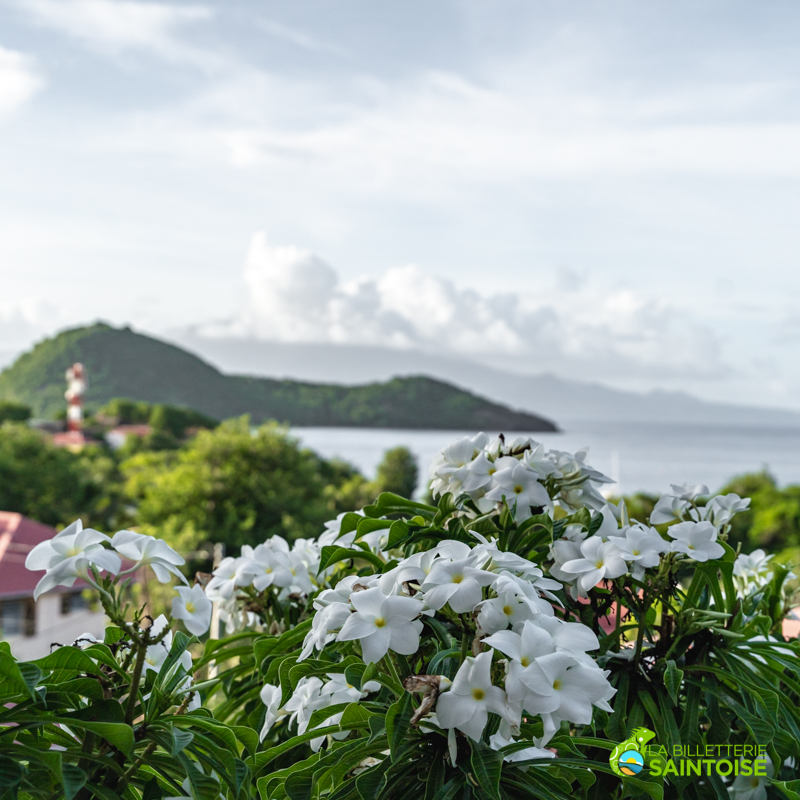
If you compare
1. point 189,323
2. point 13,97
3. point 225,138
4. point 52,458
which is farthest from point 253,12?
point 189,323

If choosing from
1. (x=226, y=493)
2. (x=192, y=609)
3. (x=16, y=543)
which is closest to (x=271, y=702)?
(x=192, y=609)

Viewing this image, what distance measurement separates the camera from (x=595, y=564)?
0.85 meters

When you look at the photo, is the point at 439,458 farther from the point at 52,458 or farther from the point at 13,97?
the point at 13,97

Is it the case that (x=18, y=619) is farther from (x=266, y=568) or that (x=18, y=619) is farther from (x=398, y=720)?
(x=398, y=720)

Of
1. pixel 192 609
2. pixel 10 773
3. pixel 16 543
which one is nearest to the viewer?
pixel 10 773

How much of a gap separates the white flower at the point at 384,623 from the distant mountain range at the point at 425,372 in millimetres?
64633

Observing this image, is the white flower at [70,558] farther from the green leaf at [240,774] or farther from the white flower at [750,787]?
the white flower at [750,787]

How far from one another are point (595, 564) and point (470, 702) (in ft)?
1.00

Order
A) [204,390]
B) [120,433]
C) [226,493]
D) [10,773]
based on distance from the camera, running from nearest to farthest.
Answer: [10,773], [226,493], [120,433], [204,390]

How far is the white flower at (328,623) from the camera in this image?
0.68 m

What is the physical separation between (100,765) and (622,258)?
247 feet

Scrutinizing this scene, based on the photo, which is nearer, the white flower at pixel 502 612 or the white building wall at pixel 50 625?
the white flower at pixel 502 612

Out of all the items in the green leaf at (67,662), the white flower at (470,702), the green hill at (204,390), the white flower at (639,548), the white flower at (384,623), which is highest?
the green hill at (204,390)

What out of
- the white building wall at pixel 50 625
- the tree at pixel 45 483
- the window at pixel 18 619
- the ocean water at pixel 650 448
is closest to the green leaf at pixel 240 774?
the white building wall at pixel 50 625
